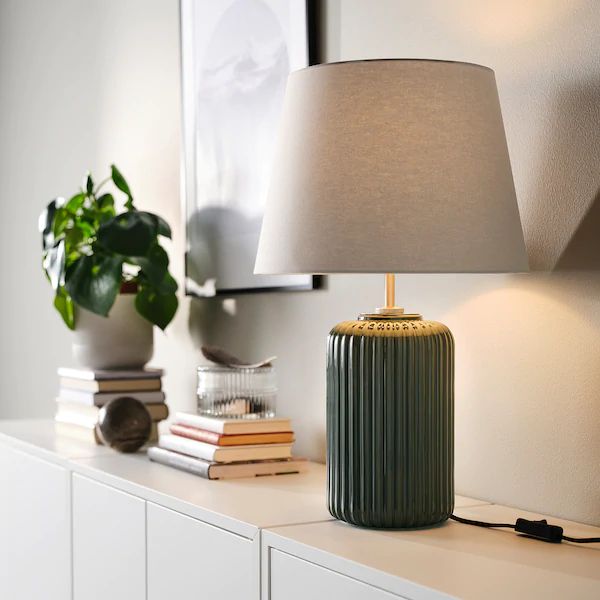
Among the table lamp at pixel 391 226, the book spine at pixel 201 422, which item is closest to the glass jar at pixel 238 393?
Answer: the book spine at pixel 201 422

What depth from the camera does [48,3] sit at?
10.5 feet

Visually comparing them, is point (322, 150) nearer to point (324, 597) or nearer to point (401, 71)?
point (401, 71)

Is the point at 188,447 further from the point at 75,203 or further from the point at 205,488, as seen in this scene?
the point at 75,203

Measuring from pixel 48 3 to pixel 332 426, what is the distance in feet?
7.46

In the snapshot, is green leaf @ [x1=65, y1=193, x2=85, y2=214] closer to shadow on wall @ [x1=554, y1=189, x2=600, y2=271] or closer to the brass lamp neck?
the brass lamp neck

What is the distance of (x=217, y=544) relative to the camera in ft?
4.72

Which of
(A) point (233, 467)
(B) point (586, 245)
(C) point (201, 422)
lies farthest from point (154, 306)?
(B) point (586, 245)

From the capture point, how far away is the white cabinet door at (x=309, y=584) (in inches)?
45.4

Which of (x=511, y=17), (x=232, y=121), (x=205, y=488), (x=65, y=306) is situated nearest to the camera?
(x=511, y=17)

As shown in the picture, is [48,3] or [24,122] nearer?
[48,3]

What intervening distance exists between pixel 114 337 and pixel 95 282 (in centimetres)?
16

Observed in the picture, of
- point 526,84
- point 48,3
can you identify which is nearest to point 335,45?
point 526,84

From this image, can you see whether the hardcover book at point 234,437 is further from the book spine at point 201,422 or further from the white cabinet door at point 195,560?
the white cabinet door at point 195,560

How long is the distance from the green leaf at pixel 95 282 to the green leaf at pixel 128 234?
0.15 feet
